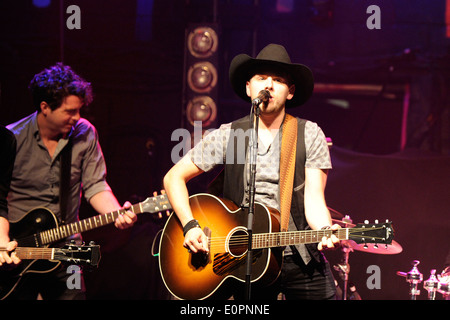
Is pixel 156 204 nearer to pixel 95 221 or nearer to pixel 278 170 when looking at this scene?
pixel 95 221

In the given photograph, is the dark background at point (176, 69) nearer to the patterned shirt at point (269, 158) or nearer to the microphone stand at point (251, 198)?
the patterned shirt at point (269, 158)

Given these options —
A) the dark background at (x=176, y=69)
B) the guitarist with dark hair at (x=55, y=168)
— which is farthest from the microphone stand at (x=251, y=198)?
the dark background at (x=176, y=69)

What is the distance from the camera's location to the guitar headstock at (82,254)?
3846mm

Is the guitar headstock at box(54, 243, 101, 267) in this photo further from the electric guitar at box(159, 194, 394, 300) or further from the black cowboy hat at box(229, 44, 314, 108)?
the black cowboy hat at box(229, 44, 314, 108)

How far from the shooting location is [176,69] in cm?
674

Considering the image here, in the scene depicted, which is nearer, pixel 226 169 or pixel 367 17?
pixel 226 169

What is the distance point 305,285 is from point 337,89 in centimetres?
422

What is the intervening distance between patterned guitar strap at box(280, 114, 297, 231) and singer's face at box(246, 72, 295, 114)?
0.17 meters

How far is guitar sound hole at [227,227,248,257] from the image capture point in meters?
3.40
